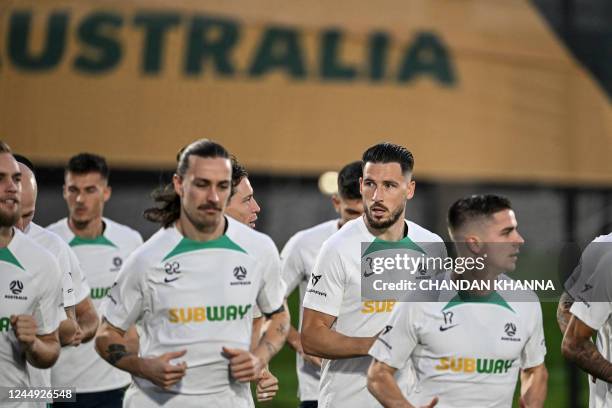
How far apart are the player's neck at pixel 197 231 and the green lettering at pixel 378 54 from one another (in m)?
9.38

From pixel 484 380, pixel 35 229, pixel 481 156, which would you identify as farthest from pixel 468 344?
pixel 481 156

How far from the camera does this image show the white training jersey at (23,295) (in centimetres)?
563

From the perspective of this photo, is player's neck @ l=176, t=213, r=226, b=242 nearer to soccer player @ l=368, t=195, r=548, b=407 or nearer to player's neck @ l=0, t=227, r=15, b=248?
player's neck @ l=0, t=227, r=15, b=248

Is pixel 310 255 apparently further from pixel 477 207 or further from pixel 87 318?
pixel 477 207

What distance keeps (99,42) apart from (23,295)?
9185 mm

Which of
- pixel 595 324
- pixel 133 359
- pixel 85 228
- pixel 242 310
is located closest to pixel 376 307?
pixel 242 310

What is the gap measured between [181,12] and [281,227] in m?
3.24

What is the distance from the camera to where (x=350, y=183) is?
746 cm

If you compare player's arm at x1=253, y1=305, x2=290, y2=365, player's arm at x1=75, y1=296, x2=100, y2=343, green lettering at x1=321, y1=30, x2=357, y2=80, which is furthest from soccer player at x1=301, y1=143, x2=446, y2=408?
green lettering at x1=321, y1=30, x2=357, y2=80

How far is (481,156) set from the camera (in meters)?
14.1

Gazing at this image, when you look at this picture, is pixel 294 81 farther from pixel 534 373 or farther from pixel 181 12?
pixel 534 373

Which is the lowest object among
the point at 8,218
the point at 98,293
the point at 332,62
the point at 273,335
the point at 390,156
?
the point at 98,293

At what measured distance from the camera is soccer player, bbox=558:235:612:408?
5605 mm

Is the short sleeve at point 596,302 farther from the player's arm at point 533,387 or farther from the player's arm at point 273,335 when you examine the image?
the player's arm at point 273,335
